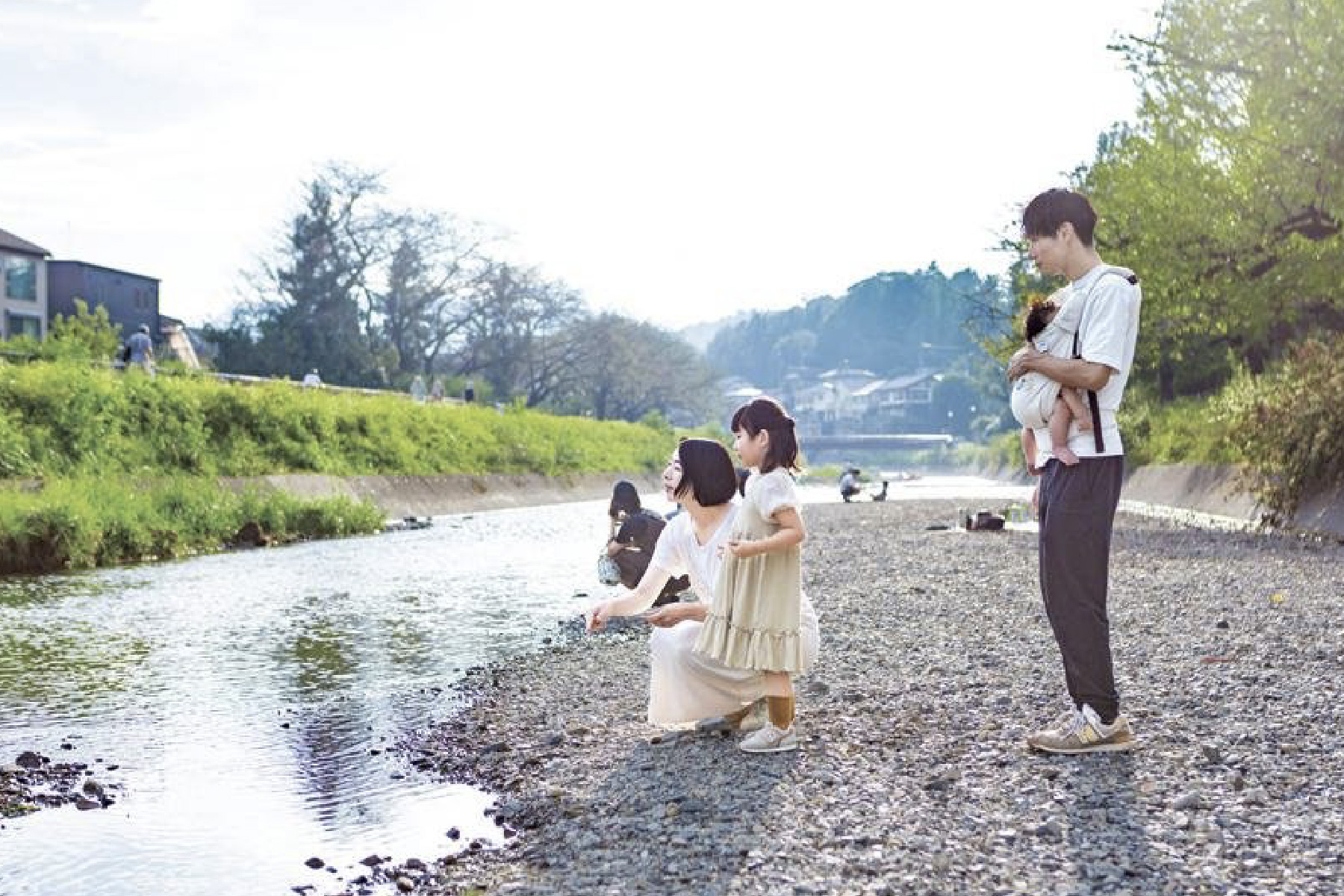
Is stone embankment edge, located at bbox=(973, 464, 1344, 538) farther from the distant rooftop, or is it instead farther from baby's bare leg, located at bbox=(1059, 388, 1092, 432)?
the distant rooftop

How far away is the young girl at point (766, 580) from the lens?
18.9 feet

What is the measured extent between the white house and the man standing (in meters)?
55.8

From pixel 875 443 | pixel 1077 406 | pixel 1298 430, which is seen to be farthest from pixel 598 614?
pixel 875 443

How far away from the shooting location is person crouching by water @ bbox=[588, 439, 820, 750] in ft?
20.4

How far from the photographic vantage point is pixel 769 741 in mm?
5852

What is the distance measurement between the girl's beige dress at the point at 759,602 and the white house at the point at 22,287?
179 feet

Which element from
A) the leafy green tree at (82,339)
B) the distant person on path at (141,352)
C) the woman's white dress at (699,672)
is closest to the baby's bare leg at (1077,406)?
the woman's white dress at (699,672)

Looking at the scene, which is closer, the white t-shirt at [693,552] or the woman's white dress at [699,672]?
the woman's white dress at [699,672]

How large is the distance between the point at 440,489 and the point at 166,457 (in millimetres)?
10969

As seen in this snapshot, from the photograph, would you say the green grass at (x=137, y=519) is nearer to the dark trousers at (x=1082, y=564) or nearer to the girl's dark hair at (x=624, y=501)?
the girl's dark hair at (x=624, y=501)

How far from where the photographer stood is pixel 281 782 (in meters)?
6.15

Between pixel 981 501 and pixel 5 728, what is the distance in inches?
1158

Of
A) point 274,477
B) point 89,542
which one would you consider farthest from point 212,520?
point 274,477

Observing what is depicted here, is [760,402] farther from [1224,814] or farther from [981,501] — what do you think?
[981,501]
